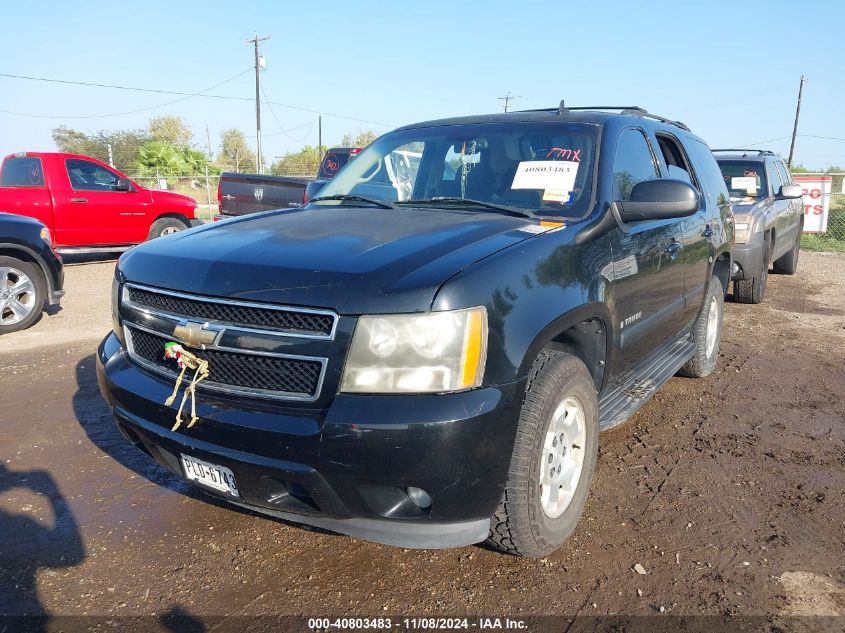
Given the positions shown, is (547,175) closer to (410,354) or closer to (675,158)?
(410,354)

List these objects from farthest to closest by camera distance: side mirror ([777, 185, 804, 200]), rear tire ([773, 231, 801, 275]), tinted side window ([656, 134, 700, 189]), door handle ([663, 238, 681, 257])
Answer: rear tire ([773, 231, 801, 275]), side mirror ([777, 185, 804, 200]), tinted side window ([656, 134, 700, 189]), door handle ([663, 238, 681, 257])

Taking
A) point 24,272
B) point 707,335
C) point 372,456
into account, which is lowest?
point 707,335

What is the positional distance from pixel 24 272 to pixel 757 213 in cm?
822

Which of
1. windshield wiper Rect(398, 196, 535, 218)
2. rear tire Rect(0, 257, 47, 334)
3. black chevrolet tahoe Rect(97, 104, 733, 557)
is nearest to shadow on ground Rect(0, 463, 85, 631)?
black chevrolet tahoe Rect(97, 104, 733, 557)

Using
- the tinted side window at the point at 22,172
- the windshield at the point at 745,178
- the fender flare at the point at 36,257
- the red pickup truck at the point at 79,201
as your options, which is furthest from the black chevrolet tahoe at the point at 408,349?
the tinted side window at the point at 22,172

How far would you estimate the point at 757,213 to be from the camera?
7.80 meters

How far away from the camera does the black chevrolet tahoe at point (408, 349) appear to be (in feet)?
7.07

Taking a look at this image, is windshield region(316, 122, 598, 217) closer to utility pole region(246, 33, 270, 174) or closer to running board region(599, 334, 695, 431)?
running board region(599, 334, 695, 431)

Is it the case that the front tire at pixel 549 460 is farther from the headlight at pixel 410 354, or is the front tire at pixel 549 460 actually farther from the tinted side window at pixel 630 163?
the tinted side window at pixel 630 163

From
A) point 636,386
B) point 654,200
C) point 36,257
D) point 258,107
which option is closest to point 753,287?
point 636,386

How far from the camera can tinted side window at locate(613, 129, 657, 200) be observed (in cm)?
343

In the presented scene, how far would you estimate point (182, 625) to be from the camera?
2389 mm

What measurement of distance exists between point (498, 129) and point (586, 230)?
1009 millimetres

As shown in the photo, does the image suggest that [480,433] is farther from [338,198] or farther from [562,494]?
[338,198]
